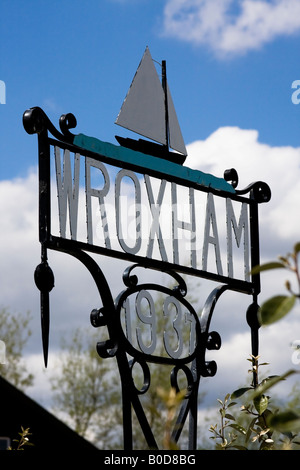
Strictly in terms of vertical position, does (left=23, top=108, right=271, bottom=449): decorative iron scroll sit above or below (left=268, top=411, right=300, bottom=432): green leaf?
above

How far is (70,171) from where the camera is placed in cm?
461

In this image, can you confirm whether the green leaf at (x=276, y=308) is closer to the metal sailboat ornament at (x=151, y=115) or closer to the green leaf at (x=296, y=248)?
the green leaf at (x=296, y=248)

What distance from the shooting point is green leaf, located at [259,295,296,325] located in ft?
3.66

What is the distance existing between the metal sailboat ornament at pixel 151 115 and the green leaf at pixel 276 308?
4111mm

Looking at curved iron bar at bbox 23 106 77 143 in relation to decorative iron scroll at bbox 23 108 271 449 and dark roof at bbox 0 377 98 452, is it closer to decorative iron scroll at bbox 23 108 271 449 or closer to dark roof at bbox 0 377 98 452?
decorative iron scroll at bbox 23 108 271 449

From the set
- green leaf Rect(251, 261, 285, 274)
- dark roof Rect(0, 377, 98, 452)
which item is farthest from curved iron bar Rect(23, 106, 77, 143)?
dark roof Rect(0, 377, 98, 452)

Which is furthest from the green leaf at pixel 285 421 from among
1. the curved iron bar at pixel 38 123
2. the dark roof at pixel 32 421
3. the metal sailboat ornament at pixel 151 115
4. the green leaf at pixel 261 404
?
the dark roof at pixel 32 421

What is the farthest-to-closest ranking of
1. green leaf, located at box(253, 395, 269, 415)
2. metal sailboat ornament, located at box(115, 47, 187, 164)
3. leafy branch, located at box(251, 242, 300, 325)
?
metal sailboat ornament, located at box(115, 47, 187, 164) < green leaf, located at box(253, 395, 269, 415) < leafy branch, located at box(251, 242, 300, 325)

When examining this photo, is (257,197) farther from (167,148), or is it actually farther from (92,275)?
(92,275)

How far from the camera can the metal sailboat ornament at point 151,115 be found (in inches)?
210

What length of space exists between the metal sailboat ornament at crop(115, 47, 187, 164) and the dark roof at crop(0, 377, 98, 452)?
25.8ft

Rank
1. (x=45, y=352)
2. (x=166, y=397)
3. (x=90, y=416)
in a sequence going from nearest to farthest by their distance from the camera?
(x=166, y=397) < (x=45, y=352) < (x=90, y=416)
